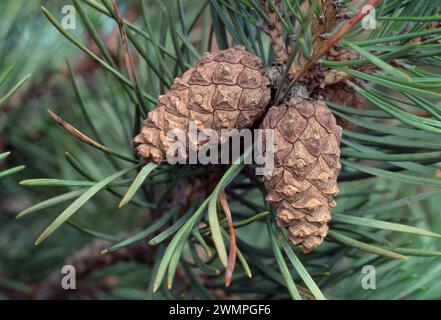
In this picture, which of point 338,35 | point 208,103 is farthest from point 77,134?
point 338,35

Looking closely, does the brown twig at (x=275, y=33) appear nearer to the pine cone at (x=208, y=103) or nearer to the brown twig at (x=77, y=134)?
the pine cone at (x=208, y=103)

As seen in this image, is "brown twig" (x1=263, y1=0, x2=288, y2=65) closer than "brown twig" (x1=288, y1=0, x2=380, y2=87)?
No

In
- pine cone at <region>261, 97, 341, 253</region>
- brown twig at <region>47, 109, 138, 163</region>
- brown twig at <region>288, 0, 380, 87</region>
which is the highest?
brown twig at <region>288, 0, 380, 87</region>

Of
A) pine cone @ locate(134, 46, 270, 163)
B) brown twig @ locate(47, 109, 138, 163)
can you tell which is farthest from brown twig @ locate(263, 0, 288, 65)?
brown twig @ locate(47, 109, 138, 163)

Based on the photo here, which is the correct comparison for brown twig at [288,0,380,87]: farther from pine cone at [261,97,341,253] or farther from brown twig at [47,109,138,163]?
brown twig at [47,109,138,163]

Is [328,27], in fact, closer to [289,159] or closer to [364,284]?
[289,159]

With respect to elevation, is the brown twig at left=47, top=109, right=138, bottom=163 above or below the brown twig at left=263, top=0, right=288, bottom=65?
below
